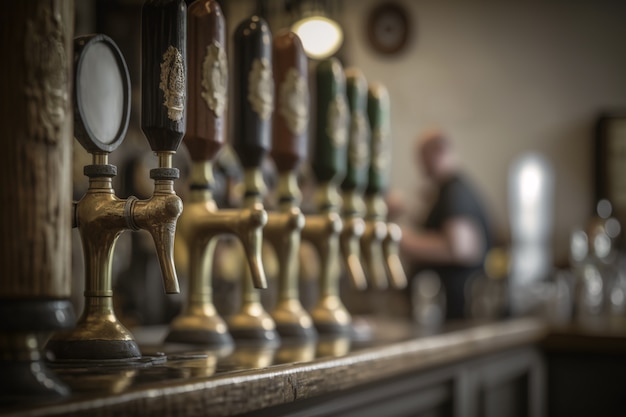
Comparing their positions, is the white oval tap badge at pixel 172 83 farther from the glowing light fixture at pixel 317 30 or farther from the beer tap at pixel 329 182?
the glowing light fixture at pixel 317 30

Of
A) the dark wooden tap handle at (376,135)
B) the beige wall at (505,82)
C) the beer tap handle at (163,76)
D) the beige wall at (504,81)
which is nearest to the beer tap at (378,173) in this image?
the dark wooden tap handle at (376,135)

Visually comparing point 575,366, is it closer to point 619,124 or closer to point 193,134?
point 193,134

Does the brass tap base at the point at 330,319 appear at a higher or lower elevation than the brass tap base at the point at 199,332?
lower

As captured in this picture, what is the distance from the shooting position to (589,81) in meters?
7.11

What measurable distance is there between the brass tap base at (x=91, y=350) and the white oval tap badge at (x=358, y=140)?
824mm

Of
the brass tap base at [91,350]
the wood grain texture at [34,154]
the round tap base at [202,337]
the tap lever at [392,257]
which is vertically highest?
the wood grain texture at [34,154]

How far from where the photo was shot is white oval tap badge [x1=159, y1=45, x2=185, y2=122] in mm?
979

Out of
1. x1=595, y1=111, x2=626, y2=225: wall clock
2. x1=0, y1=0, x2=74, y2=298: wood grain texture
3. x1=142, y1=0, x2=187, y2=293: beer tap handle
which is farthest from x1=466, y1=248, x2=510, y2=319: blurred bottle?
x1=595, y1=111, x2=626, y2=225: wall clock

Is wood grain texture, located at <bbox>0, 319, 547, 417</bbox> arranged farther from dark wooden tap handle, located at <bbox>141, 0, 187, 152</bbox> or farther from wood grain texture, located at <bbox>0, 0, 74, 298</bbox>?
dark wooden tap handle, located at <bbox>141, 0, 187, 152</bbox>

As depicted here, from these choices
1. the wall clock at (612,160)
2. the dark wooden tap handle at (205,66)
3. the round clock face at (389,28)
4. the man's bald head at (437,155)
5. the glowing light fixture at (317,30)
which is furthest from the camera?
the round clock face at (389,28)

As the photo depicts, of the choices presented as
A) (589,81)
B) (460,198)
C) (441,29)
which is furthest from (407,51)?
(460,198)

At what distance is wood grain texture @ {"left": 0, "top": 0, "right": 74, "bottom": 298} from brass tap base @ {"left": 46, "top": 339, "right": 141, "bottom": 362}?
0.25 m

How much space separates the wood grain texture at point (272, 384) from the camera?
2.13 ft

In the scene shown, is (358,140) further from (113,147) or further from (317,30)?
(317,30)
